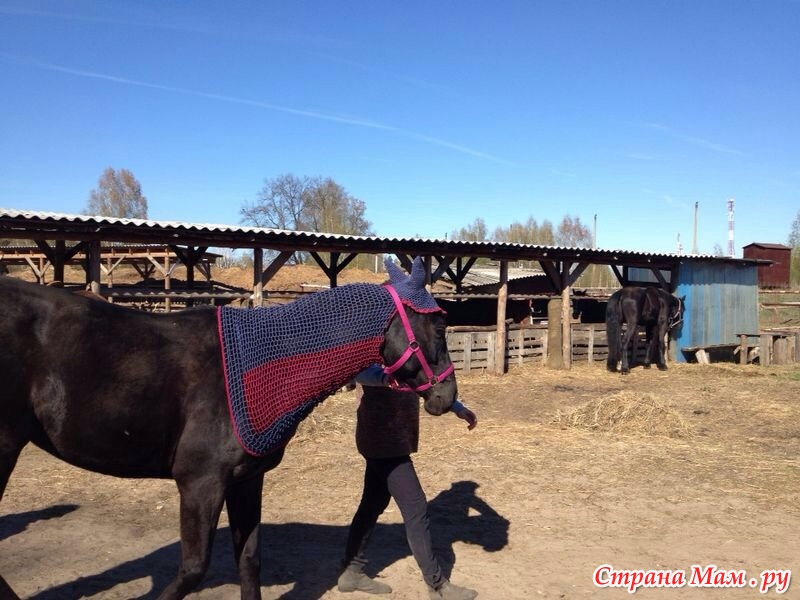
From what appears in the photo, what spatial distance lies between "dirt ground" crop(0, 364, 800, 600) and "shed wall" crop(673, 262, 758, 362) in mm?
8942

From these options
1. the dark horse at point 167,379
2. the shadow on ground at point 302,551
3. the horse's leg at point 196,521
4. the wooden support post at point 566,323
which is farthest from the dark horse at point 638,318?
the horse's leg at point 196,521

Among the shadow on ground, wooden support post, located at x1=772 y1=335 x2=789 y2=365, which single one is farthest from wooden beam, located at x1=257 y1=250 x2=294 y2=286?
wooden support post, located at x1=772 y1=335 x2=789 y2=365

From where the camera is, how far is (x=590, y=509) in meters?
5.57

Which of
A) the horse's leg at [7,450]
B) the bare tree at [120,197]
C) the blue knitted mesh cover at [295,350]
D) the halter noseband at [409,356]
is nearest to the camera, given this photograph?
the horse's leg at [7,450]

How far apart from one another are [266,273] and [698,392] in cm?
838

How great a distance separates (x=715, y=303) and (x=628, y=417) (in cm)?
1171

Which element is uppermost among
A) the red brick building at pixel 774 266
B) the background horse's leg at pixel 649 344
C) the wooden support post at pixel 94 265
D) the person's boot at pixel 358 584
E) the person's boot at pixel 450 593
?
the red brick building at pixel 774 266

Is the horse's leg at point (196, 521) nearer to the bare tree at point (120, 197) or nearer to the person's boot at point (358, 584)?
the person's boot at point (358, 584)

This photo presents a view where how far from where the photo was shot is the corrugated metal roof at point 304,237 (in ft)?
29.1

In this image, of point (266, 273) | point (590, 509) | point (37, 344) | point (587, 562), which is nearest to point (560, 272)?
point (266, 273)

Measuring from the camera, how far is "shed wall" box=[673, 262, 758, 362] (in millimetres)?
17906

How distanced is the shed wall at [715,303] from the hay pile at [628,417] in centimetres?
975

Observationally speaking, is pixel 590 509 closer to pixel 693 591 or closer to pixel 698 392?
pixel 693 591

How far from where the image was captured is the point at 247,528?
3.34m
